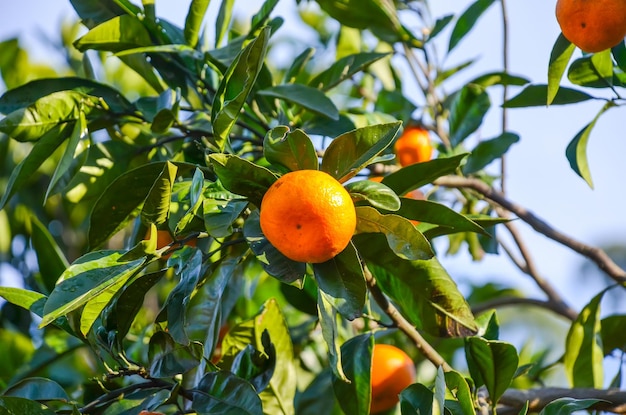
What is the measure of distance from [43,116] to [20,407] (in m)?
0.47

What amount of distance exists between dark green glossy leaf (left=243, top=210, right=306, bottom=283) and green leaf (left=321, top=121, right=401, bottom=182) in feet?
0.39

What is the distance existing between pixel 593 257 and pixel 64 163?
95cm

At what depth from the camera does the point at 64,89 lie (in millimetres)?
1373

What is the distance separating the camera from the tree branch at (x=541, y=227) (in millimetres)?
1479

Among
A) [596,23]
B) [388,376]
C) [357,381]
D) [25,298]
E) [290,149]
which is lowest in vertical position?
[388,376]

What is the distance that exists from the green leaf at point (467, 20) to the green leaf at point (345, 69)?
336 millimetres

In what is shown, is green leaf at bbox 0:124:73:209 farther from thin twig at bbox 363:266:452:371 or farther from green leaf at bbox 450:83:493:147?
green leaf at bbox 450:83:493:147

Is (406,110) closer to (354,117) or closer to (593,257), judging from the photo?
(354,117)

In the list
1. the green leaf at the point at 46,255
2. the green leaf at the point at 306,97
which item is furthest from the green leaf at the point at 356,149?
the green leaf at the point at 46,255

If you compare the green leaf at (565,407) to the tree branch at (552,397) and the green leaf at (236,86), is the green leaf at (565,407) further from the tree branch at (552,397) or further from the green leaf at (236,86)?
the green leaf at (236,86)

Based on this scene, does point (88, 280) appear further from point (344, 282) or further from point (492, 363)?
point (492, 363)

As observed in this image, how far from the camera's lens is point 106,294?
3.43 feet

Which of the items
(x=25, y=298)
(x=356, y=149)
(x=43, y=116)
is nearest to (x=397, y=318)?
(x=356, y=149)

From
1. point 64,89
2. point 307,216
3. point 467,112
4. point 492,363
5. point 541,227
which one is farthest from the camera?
point 467,112
